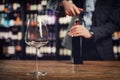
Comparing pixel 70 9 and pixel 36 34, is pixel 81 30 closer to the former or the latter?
pixel 70 9

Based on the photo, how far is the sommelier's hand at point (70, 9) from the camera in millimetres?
2963

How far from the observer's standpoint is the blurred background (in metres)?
3.64

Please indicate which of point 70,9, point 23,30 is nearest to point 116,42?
point 70,9

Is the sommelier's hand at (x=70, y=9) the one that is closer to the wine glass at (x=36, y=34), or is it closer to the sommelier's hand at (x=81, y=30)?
the sommelier's hand at (x=81, y=30)

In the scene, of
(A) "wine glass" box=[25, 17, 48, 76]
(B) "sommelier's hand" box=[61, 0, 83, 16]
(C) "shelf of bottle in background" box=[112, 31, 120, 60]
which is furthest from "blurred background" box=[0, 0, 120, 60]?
(A) "wine glass" box=[25, 17, 48, 76]

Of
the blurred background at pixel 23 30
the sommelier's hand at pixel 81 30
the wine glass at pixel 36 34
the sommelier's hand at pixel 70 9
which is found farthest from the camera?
the blurred background at pixel 23 30

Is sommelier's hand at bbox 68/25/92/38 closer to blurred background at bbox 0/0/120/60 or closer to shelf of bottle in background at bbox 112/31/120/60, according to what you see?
shelf of bottle in background at bbox 112/31/120/60

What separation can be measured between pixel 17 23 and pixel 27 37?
2.83m

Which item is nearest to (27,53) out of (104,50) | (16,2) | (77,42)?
(16,2)

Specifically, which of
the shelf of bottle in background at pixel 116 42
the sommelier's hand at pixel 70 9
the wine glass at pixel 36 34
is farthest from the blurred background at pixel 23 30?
the wine glass at pixel 36 34

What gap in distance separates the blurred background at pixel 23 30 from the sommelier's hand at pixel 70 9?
47cm

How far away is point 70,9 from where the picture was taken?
3068 millimetres

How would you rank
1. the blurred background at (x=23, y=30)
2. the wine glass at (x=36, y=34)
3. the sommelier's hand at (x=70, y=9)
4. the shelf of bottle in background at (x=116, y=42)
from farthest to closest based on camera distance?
the blurred background at (x=23, y=30)
the shelf of bottle in background at (x=116, y=42)
the sommelier's hand at (x=70, y=9)
the wine glass at (x=36, y=34)

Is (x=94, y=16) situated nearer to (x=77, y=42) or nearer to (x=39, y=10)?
(x=39, y=10)
